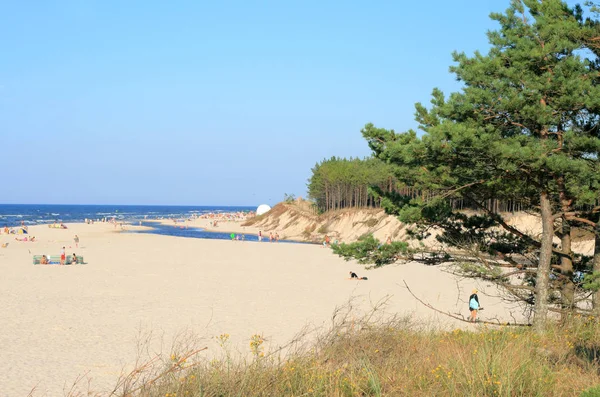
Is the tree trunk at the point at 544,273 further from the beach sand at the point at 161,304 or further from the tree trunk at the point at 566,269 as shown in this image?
the beach sand at the point at 161,304

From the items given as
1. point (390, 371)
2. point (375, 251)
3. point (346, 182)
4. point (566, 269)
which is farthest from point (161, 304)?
point (346, 182)

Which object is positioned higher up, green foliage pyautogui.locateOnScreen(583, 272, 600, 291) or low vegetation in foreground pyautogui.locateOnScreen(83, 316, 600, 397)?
green foliage pyautogui.locateOnScreen(583, 272, 600, 291)

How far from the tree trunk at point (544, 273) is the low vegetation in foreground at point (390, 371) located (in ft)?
4.27

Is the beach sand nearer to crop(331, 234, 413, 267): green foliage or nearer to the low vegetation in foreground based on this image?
crop(331, 234, 413, 267): green foliage

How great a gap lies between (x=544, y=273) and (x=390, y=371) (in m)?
4.55

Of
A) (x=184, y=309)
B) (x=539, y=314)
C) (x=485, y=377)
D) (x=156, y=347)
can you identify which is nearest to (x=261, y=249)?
(x=184, y=309)

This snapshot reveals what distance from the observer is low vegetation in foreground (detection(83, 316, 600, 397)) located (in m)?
5.52

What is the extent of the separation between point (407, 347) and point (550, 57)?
19.7ft

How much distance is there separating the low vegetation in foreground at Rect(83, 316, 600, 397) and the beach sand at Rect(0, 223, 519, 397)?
7.18 feet

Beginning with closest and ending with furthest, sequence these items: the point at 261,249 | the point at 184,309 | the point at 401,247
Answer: the point at 401,247
the point at 184,309
the point at 261,249

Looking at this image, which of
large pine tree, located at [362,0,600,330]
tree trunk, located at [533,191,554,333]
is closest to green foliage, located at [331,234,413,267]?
large pine tree, located at [362,0,600,330]

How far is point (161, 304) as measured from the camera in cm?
1950

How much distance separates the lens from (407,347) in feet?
24.6

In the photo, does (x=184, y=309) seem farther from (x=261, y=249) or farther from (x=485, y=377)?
(x=261, y=249)
